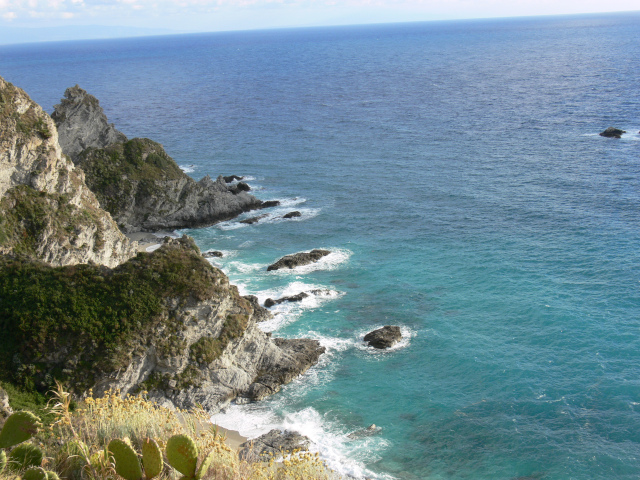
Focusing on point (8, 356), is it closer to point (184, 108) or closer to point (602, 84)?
point (184, 108)

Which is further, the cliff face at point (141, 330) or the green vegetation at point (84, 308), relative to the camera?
the cliff face at point (141, 330)

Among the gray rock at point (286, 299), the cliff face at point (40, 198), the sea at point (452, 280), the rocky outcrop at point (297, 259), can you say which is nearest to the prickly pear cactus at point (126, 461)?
the sea at point (452, 280)

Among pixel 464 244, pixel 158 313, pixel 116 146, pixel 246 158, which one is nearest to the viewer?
pixel 158 313

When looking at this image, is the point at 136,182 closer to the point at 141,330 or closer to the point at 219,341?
the point at 219,341

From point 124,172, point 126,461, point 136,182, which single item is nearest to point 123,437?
point 126,461

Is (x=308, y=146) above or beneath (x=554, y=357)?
above

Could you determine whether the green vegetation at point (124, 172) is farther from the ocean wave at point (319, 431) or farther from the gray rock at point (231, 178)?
the ocean wave at point (319, 431)

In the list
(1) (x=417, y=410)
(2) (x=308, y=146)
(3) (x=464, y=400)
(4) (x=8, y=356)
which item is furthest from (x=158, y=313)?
(2) (x=308, y=146)
